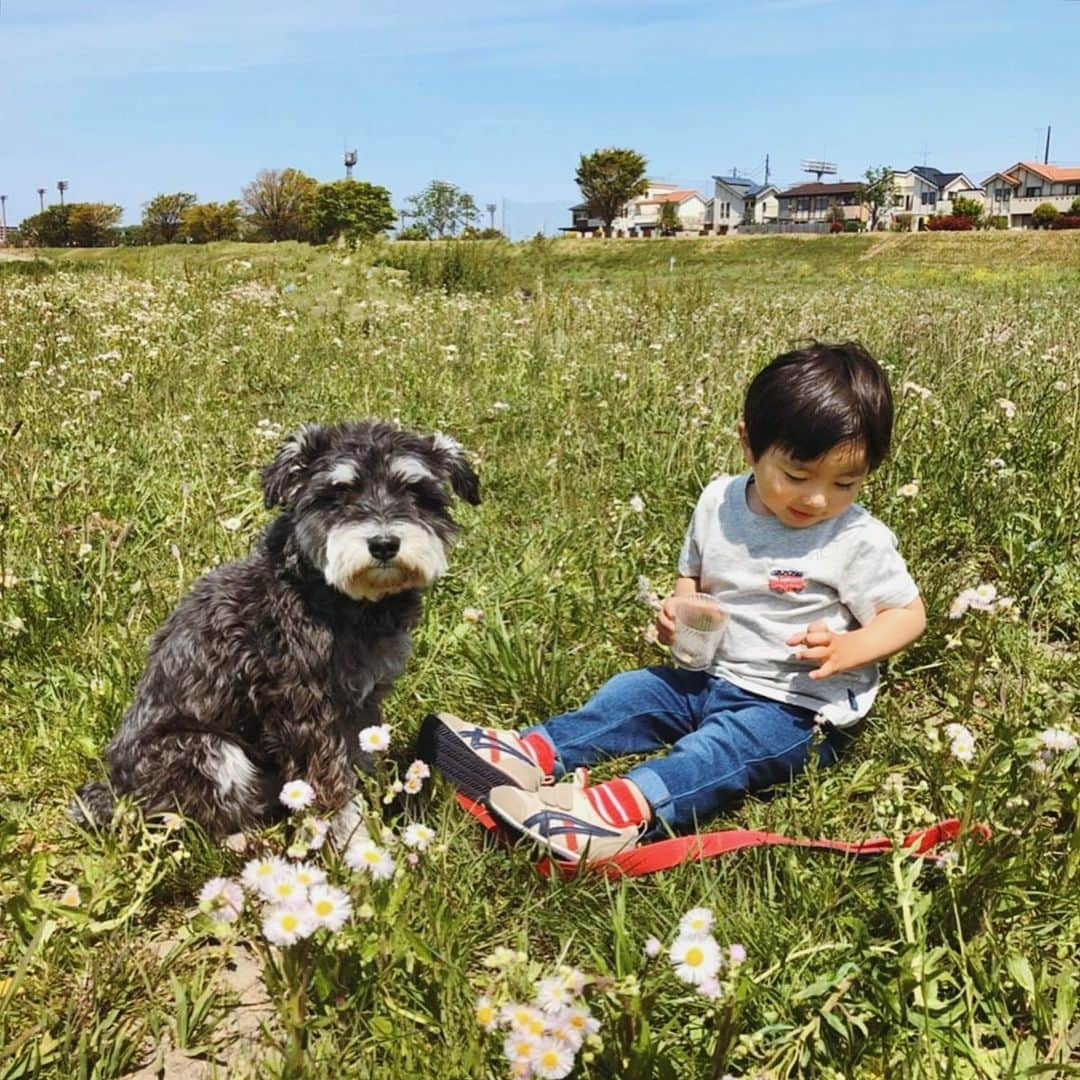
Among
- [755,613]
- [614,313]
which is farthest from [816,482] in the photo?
[614,313]

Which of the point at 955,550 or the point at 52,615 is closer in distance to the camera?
the point at 52,615

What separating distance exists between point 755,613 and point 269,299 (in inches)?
408

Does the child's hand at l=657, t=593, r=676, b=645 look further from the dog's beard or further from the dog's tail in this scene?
the dog's tail

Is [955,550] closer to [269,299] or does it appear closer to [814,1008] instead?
[814,1008]

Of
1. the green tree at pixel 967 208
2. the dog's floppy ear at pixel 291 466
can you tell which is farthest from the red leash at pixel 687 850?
the green tree at pixel 967 208

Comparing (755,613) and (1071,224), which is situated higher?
(1071,224)

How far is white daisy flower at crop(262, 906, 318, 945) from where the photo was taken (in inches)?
66.6

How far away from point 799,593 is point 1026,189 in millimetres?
160706

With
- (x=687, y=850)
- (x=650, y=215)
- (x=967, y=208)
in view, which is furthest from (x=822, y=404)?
(x=650, y=215)

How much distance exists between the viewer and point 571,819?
311 centimetres

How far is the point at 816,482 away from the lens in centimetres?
350

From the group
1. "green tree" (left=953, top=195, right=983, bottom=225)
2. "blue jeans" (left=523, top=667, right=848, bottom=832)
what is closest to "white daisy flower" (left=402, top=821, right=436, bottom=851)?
"blue jeans" (left=523, top=667, right=848, bottom=832)

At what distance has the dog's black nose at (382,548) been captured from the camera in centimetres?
314

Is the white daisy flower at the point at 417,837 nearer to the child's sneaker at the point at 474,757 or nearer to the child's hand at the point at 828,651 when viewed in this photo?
the child's sneaker at the point at 474,757
